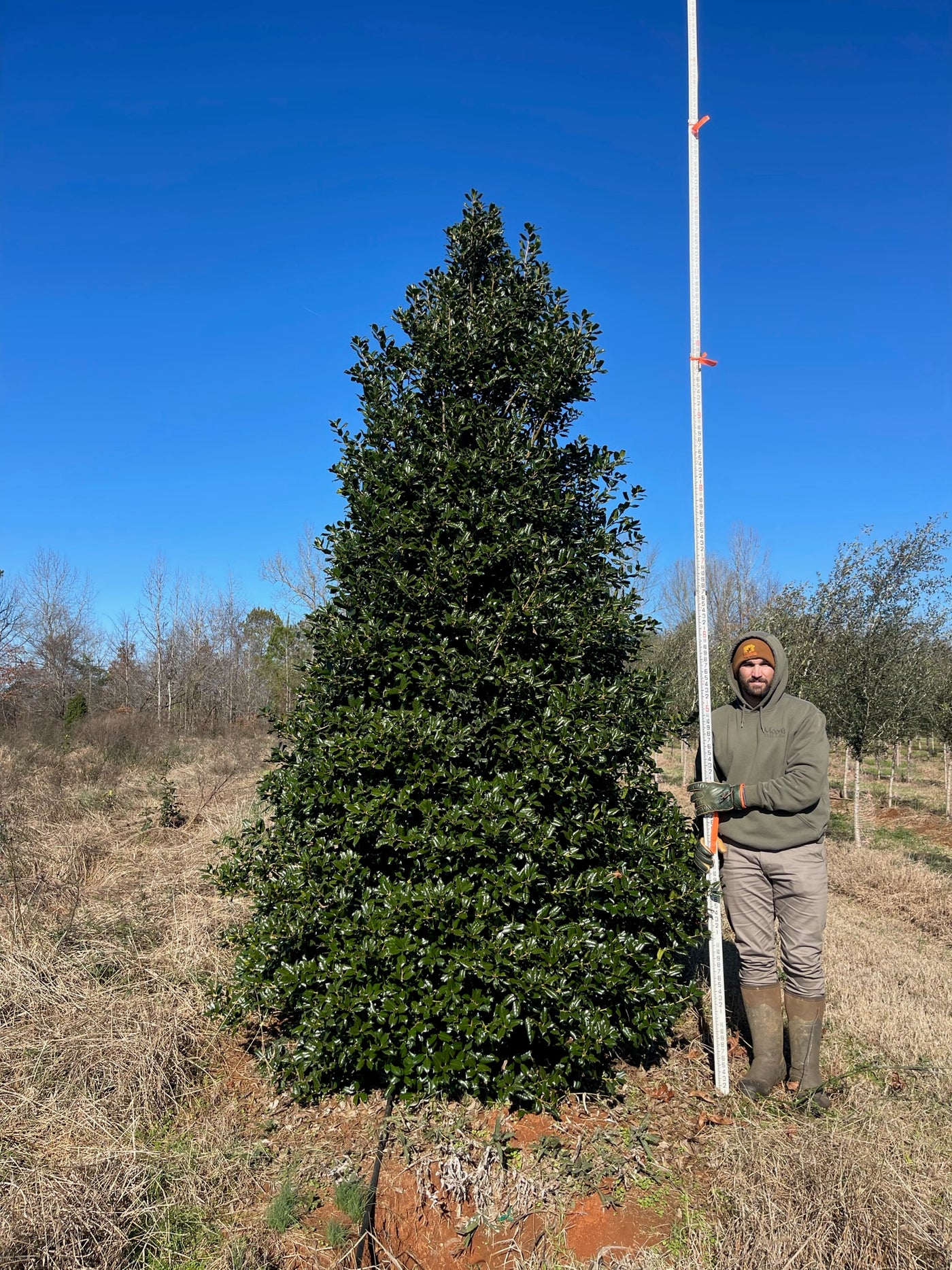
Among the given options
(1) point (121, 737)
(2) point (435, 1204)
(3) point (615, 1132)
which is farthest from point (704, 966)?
(1) point (121, 737)

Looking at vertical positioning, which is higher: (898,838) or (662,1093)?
(662,1093)

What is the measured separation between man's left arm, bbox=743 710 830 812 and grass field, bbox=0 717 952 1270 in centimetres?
155

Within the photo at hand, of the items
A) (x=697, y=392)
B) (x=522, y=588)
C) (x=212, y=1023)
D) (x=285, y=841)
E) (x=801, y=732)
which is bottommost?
(x=212, y=1023)

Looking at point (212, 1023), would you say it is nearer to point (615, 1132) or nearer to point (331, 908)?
point (331, 908)

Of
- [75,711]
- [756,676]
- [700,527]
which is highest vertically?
[700,527]

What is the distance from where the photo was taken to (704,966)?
19.9 feet

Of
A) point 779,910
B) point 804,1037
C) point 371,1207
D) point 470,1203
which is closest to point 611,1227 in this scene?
point 470,1203

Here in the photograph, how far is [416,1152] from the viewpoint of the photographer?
355cm

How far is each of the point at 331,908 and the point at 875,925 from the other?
739 cm

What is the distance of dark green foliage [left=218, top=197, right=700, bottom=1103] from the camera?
142 inches

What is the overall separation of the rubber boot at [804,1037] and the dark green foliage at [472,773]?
2.77 ft

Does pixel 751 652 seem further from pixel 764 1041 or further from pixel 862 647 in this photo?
pixel 862 647

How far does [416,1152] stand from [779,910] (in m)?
2.37

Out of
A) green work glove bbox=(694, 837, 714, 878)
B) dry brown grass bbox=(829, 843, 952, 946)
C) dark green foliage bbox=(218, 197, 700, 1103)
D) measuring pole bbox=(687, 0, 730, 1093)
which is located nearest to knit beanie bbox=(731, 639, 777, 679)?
measuring pole bbox=(687, 0, 730, 1093)
